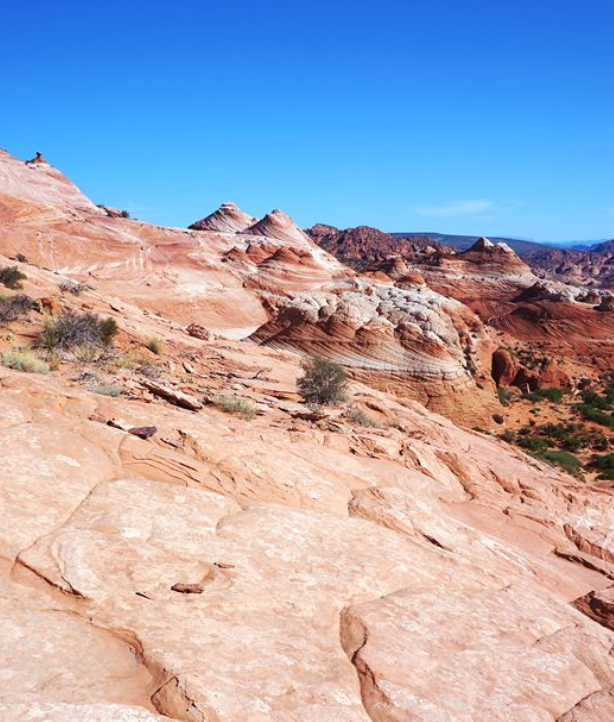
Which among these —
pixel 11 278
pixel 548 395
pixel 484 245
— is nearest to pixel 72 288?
pixel 11 278

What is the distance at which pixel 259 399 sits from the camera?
11672mm

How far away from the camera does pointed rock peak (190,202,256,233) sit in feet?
211

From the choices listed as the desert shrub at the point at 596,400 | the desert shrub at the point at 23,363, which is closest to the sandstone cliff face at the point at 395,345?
the desert shrub at the point at 596,400

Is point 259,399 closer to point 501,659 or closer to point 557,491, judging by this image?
point 557,491

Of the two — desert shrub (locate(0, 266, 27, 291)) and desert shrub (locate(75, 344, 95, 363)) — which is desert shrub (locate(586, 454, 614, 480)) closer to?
desert shrub (locate(75, 344, 95, 363))

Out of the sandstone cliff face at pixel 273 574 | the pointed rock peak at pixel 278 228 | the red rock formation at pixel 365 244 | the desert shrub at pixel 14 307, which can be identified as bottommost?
the sandstone cliff face at pixel 273 574

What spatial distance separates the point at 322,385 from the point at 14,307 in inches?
280

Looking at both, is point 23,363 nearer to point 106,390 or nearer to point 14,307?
point 106,390

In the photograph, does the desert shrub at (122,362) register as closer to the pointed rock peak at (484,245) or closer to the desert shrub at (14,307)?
the desert shrub at (14,307)

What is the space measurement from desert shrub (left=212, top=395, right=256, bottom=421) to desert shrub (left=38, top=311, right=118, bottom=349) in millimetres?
3629

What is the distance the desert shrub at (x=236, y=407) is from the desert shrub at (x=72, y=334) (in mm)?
3629

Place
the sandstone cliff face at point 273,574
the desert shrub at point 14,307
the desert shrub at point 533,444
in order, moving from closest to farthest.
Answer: the sandstone cliff face at point 273,574, the desert shrub at point 14,307, the desert shrub at point 533,444

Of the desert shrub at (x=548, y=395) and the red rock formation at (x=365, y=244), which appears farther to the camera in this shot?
the red rock formation at (x=365, y=244)

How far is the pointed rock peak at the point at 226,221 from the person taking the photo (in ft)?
211
